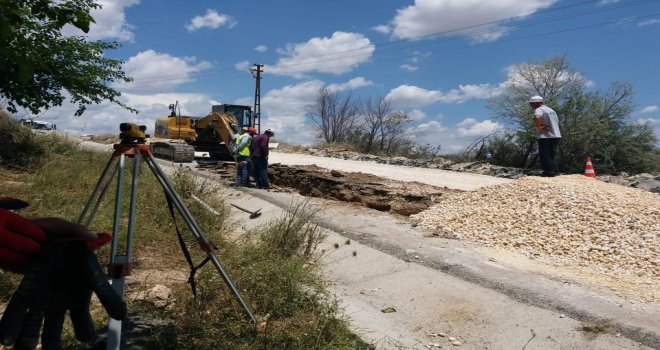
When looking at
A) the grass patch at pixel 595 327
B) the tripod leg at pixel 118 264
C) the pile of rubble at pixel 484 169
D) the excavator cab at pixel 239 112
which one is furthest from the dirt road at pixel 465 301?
the excavator cab at pixel 239 112

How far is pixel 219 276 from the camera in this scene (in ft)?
15.4

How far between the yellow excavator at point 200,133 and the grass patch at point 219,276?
10.1m

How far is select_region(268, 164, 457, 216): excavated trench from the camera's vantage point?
10662 mm

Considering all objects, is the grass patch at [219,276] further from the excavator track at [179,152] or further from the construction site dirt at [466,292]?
the excavator track at [179,152]

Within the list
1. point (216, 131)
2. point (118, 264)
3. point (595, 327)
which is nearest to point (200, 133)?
point (216, 131)

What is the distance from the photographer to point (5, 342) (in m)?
2.26

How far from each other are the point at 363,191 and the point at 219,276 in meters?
7.24

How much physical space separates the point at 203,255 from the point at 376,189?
20.7 ft

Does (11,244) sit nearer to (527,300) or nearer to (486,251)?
(527,300)

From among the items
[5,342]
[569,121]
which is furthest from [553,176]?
[569,121]

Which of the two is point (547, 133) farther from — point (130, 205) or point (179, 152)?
point (179, 152)

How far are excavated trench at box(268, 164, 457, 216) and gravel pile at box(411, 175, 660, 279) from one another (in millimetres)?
765

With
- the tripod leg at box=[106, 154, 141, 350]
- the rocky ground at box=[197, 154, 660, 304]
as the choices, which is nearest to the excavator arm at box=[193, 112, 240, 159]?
the rocky ground at box=[197, 154, 660, 304]

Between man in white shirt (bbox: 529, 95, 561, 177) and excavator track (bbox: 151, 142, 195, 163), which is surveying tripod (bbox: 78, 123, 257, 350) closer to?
man in white shirt (bbox: 529, 95, 561, 177)
